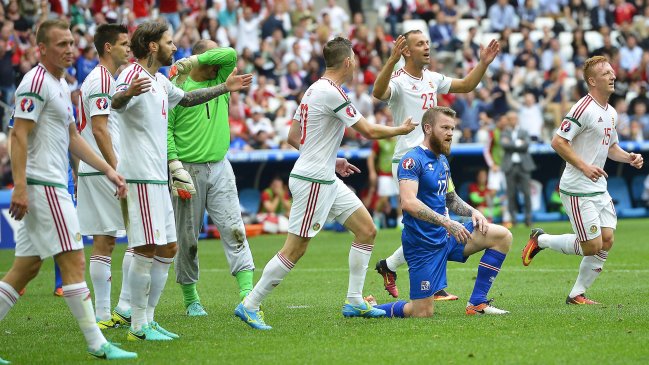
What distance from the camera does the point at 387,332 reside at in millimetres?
8828

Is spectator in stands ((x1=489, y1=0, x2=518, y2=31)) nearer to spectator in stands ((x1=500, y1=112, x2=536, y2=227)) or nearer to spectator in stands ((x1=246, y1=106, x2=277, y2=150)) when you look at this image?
spectator in stands ((x1=500, y1=112, x2=536, y2=227))

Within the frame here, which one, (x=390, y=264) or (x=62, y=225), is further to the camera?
(x=390, y=264)

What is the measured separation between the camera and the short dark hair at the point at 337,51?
9.36 metres

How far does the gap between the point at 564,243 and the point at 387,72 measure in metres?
2.59

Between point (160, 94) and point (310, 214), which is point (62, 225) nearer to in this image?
point (160, 94)

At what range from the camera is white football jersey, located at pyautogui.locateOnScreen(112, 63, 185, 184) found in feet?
27.9

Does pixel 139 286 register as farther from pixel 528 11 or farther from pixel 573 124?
pixel 528 11

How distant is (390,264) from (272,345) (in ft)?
11.0

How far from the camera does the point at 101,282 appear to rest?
32.0 feet

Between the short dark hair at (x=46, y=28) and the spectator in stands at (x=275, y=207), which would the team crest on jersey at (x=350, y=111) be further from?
the spectator in stands at (x=275, y=207)

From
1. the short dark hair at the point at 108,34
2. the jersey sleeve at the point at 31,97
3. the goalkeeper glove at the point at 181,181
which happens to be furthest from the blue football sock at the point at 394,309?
the jersey sleeve at the point at 31,97

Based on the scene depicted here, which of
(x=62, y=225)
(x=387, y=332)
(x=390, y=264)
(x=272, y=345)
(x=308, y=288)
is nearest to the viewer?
(x=62, y=225)

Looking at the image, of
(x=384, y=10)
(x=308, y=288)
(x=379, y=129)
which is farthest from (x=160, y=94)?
(x=384, y=10)

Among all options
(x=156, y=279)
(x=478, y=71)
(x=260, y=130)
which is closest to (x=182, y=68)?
(x=156, y=279)
